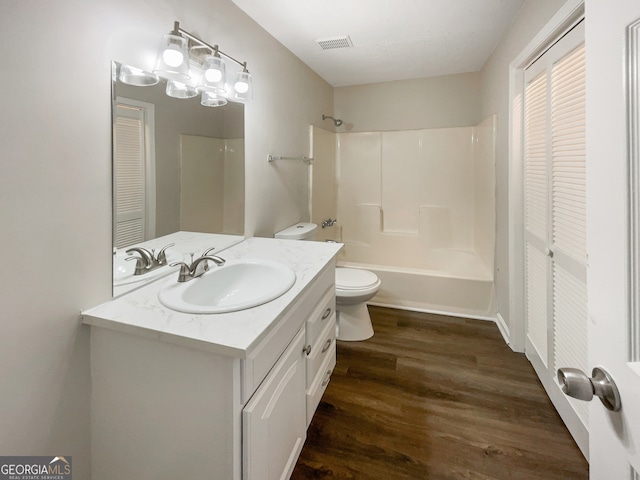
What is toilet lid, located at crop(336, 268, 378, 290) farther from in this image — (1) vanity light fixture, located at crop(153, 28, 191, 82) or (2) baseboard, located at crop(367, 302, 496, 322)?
(1) vanity light fixture, located at crop(153, 28, 191, 82)

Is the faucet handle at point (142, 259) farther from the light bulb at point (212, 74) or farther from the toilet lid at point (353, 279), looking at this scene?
the toilet lid at point (353, 279)

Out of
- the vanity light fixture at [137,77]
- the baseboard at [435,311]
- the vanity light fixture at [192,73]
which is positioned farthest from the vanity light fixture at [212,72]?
the baseboard at [435,311]

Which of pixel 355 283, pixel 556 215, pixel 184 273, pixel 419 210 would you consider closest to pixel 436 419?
pixel 355 283

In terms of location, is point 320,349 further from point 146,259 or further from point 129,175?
point 129,175

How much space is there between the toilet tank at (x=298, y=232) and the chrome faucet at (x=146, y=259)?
104 centimetres

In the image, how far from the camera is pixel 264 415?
3.19 feet

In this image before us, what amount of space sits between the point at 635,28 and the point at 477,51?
2622 mm

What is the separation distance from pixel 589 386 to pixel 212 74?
67.1 inches

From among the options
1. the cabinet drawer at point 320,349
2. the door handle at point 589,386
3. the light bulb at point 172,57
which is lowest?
the cabinet drawer at point 320,349

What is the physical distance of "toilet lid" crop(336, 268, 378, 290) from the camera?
232 centimetres

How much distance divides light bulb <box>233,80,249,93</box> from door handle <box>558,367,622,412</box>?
1.79 metres

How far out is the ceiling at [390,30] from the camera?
187 cm

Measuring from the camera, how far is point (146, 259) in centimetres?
129

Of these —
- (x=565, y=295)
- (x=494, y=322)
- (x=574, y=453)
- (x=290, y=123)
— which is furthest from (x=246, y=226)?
(x=494, y=322)
